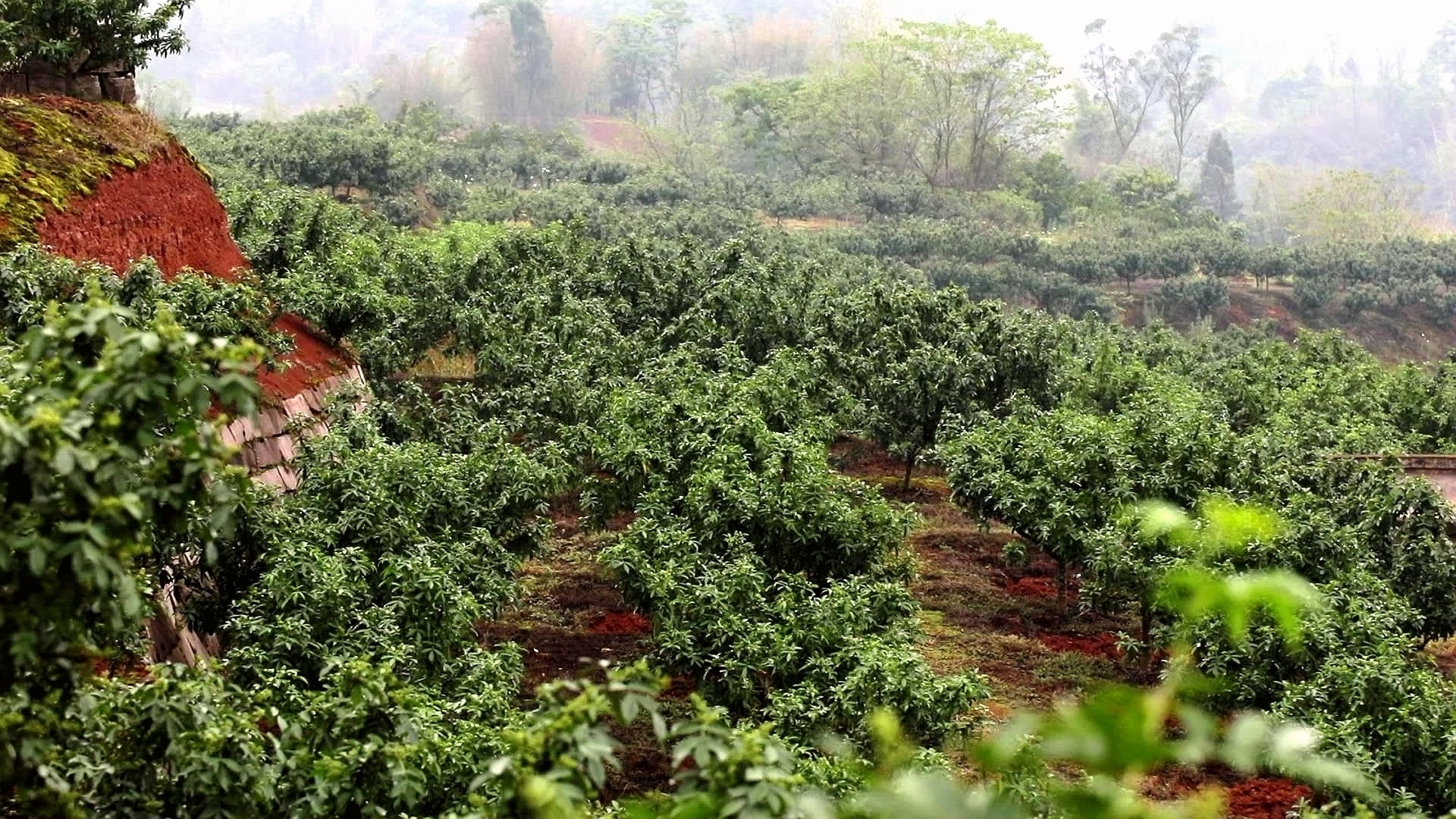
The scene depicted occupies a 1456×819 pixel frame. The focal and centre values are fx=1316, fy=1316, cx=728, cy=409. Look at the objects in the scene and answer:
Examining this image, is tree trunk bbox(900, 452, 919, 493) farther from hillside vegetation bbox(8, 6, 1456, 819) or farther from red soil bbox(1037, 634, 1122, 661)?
red soil bbox(1037, 634, 1122, 661)

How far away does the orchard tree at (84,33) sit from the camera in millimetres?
16328

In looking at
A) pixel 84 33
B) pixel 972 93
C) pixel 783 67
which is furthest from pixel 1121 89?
pixel 84 33

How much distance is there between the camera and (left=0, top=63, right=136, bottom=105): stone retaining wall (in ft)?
58.4

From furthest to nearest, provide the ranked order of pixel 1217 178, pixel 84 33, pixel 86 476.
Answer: pixel 1217 178, pixel 84 33, pixel 86 476

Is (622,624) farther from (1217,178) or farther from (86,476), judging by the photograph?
(1217,178)

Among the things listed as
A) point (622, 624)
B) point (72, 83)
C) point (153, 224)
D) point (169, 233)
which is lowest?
point (622, 624)

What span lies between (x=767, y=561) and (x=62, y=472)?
33.4 feet

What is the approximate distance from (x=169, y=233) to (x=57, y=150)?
165 cm

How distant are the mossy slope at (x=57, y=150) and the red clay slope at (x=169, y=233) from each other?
15cm

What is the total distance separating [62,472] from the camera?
12.7 ft

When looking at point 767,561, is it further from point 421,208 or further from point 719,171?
point 719,171

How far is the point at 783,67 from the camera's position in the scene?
349ft

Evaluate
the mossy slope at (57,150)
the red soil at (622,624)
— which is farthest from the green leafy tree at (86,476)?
the red soil at (622,624)

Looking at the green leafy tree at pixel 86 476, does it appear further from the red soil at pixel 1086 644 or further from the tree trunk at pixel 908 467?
the tree trunk at pixel 908 467
